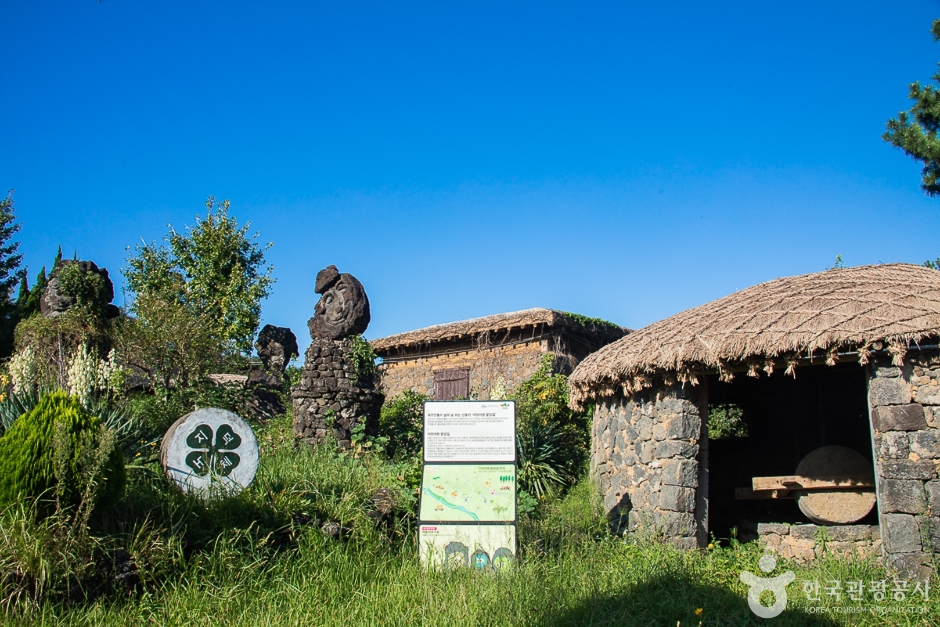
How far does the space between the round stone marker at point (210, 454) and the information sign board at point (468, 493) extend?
6.20ft

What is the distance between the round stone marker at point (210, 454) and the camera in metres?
7.01

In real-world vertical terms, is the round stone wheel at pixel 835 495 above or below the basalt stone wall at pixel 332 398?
below

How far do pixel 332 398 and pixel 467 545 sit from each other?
5.25 m

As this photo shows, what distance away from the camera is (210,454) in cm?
720

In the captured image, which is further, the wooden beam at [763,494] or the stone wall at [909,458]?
the wooden beam at [763,494]

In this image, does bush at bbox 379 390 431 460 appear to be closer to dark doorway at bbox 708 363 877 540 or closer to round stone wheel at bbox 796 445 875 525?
dark doorway at bbox 708 363 877 540

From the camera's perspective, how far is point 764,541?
27.9 feet

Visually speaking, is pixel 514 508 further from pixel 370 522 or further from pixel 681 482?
pixel 681 482

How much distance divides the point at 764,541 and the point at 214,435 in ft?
20.7

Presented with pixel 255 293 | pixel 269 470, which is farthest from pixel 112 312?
pixel 255 293

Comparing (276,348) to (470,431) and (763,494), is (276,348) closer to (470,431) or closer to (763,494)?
(470,431)

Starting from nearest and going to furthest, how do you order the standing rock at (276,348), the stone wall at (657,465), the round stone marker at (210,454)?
the round stone marker at (210,454), the stone wall at (657,465), the standing rock at (276,348)

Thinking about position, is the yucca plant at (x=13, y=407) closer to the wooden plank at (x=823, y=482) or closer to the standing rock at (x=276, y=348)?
the standing rock at (x=276, y=348)

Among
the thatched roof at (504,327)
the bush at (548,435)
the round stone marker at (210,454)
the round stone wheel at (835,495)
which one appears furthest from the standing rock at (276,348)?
the round stone wheel at (835,495)
